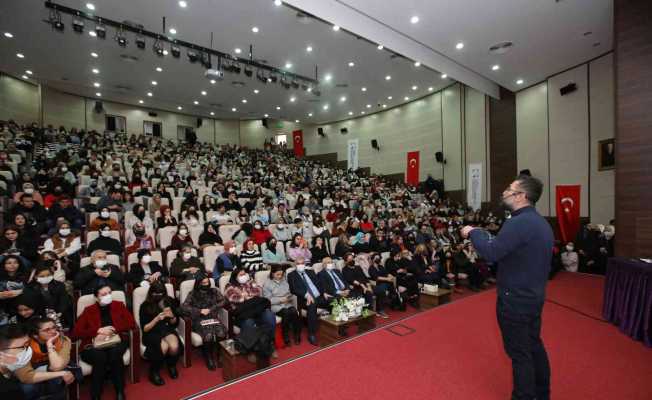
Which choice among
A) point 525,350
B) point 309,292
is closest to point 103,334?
point 309,292

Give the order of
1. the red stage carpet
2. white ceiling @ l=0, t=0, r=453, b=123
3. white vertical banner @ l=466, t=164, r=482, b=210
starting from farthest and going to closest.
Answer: white vertical banner @ l=466, t=164, r=482, b=210 → white ceiling @ l=0, t=0, r=453, b=123 → the red stage carpet

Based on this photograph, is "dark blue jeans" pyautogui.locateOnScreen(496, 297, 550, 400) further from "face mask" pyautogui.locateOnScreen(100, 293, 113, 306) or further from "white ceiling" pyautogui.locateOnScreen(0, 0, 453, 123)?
"white ceiling" pyautogui.locateOnScreen(0, 0, 453, 123)

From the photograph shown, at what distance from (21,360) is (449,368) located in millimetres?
3461

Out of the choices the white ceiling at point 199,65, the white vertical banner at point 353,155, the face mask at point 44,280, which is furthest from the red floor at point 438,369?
the white vertical banner at point 353,155

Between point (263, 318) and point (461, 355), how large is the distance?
2.21m

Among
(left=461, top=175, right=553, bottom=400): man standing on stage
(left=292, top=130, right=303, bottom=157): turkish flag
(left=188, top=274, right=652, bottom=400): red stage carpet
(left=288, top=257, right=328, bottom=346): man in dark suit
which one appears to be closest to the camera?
(left=461, top=175, right=553, bottom=400): man standing on stage

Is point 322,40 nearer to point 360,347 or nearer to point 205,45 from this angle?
point 205,45

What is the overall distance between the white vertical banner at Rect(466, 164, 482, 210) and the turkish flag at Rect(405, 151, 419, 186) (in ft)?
9.08

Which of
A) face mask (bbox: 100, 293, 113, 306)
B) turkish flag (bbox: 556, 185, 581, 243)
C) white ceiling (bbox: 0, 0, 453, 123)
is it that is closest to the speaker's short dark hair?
face mask (bbox: 100, 293, 113, 306)

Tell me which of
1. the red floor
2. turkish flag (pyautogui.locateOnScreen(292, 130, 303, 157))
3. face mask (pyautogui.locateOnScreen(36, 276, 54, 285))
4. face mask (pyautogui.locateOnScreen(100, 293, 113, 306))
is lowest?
the red floor

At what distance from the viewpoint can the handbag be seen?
2.96 m

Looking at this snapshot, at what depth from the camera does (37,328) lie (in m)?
2.63

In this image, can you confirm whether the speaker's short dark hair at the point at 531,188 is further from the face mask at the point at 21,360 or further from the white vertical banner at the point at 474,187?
the white vertical banner at the point at 474,187

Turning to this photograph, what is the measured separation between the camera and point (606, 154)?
8383mm
